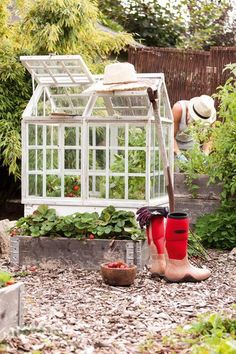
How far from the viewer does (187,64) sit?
13.9 m

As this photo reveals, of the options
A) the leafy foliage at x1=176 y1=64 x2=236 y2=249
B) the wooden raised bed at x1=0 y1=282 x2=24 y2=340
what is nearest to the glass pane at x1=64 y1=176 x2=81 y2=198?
the leafy foliage at x1=176 y1=64 x2=236 y2=249

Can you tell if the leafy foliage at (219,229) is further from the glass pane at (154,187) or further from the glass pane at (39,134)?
the glass pane at (39,134)

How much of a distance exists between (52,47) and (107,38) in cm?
162

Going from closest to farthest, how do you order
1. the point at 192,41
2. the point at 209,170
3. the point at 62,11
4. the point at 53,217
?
1. the point at 53,217
2. the point at 209,170
3. the point at 62,11
4. the point at 192,41

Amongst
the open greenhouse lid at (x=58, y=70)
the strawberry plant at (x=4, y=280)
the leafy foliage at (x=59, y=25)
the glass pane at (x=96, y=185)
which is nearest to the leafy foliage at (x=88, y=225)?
the glass pane at (x=96, y=185)

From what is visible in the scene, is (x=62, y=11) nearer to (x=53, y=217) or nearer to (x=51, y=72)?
(x=51, y=72)

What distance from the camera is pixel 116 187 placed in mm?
7676

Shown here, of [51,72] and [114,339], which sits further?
[51,72]

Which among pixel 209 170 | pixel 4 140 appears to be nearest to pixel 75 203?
pixel 209 170

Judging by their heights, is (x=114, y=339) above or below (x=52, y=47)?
below

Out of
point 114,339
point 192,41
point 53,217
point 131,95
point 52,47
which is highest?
point 192,41

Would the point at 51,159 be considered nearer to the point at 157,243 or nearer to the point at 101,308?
the point at 157,243

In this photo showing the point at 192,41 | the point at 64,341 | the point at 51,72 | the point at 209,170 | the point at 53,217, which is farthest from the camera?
the point at 192,41

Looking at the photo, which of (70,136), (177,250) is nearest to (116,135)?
(70,136)
